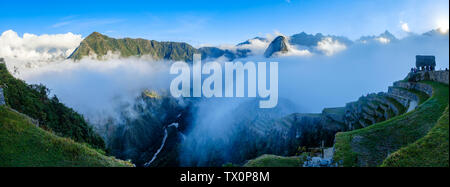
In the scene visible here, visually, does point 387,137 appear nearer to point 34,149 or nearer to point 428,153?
point 428,153

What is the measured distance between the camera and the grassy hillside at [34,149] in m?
17.4

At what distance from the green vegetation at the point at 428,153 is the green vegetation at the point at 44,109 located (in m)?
39.7

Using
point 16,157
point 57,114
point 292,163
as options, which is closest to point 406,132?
point 292,163

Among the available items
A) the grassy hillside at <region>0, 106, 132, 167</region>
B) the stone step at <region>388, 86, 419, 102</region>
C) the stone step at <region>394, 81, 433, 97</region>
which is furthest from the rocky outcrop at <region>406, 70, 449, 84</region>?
the grassy hillside at <region>0, 106, 132, 167</region>

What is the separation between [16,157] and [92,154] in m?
5.05

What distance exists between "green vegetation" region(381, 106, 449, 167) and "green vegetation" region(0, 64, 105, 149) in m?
39.7

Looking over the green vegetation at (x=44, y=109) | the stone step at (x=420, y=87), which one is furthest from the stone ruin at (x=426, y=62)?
the green vegetation at (x=44, y=109)

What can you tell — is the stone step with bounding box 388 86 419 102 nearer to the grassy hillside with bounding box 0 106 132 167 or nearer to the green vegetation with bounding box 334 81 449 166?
the green vegetation with bounding box 334 81 449 166

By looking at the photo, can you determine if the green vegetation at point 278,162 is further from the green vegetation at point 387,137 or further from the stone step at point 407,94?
the stone step at point 407,94

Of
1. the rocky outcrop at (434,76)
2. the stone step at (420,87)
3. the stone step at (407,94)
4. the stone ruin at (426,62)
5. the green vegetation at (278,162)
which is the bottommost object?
the green vegetation at (278,162)

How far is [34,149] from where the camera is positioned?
61.3 ft

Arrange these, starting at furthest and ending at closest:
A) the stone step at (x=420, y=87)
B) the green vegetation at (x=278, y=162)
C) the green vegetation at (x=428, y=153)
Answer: the stone step at (x=420, y=87) < the green vegetation at (x=278, y=162) < the green vegetation at (x=428, y=153)

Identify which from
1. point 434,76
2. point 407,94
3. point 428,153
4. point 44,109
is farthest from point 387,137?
point 44,109
